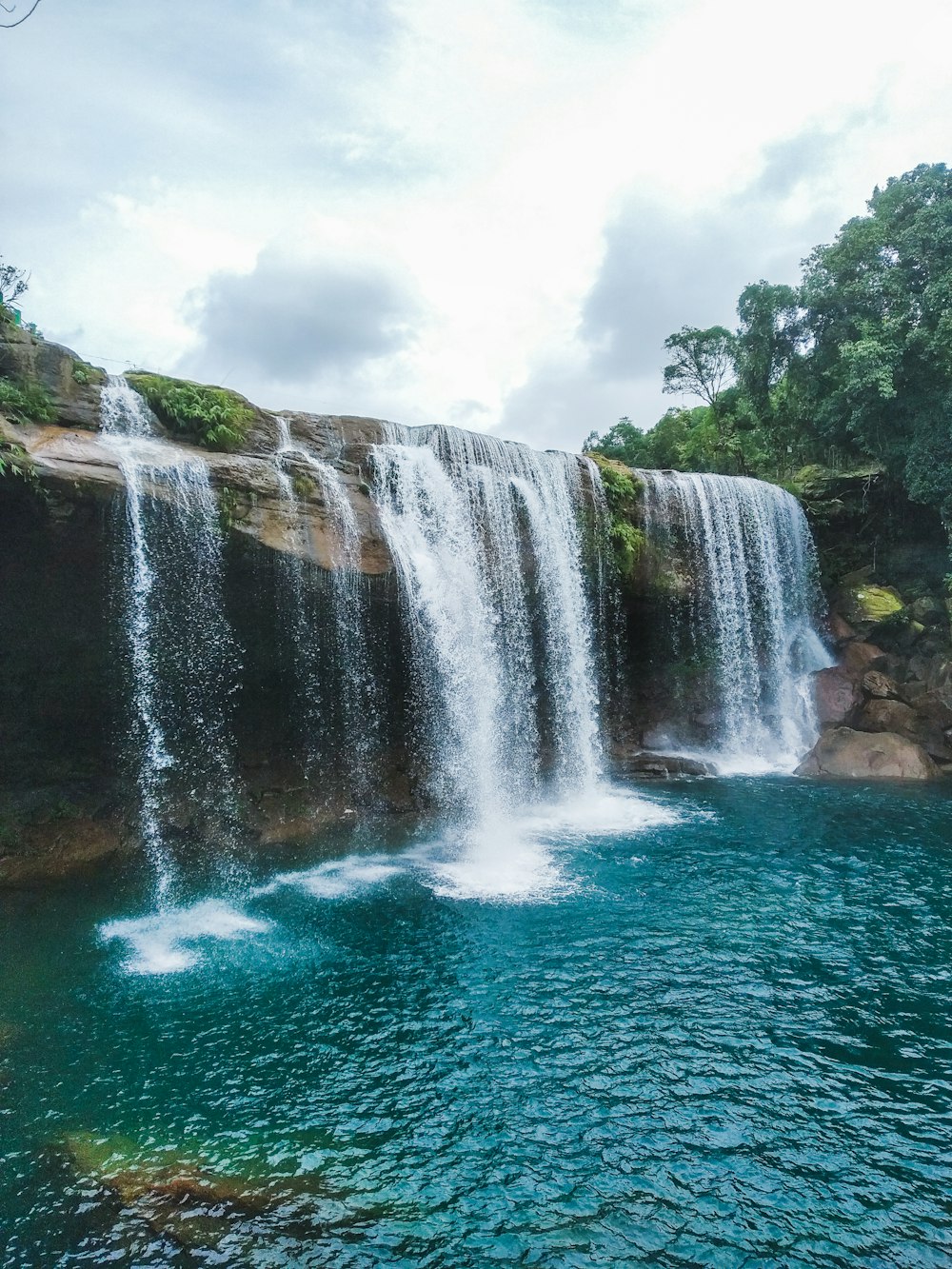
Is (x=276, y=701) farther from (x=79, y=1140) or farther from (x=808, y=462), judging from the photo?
(x=808, y=462)

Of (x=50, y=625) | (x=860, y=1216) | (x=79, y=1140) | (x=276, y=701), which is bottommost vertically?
(x=860, y=1216)

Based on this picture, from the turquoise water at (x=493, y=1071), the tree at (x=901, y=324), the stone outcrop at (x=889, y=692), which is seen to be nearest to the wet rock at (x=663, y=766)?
the stone outcrop at (x=889, y=692)

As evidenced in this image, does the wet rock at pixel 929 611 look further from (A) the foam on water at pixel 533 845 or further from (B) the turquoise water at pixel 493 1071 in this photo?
(B) the turquoise water at pixel 493 1071

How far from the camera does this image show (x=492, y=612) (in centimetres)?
1656

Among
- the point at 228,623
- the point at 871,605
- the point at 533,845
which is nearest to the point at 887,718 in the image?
the point at 871,605

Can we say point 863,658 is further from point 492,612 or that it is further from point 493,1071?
point 493,1071

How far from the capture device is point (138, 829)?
13070 millimetres

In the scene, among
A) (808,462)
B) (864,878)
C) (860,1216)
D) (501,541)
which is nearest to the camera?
(860,1216)

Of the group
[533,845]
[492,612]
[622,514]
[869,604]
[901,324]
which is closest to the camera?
[533,845]

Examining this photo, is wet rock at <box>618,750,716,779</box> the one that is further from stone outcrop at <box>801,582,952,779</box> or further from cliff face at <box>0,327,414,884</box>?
cliff face at <box>0,327,414,884</box>

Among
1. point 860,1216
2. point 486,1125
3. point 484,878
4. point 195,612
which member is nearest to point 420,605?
point 195,612

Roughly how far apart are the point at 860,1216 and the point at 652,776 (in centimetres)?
1430

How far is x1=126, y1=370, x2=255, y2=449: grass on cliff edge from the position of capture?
1341 cm

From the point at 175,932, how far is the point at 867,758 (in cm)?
1698
